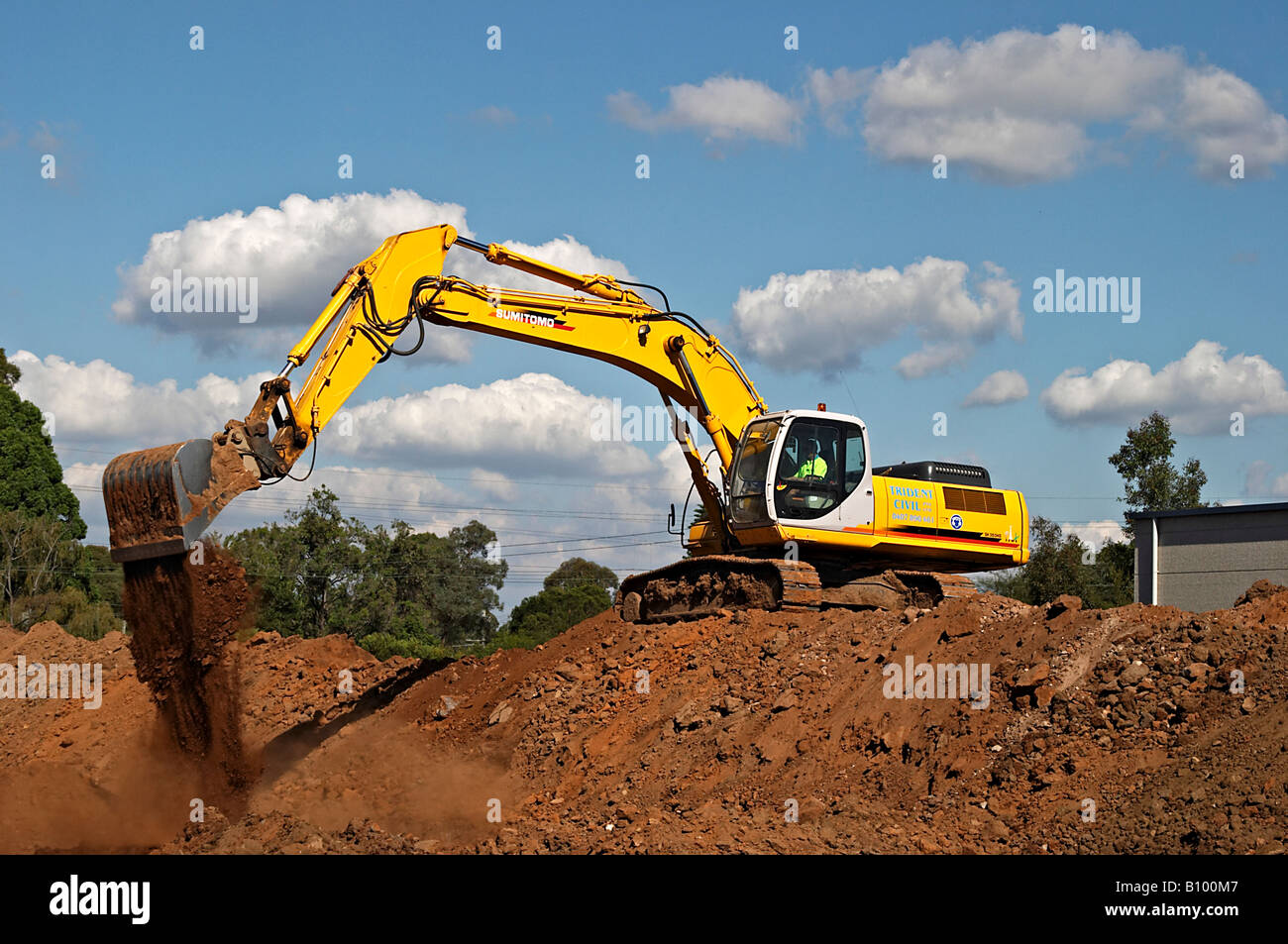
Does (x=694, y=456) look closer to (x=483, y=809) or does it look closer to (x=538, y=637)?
(x=483, y=809)

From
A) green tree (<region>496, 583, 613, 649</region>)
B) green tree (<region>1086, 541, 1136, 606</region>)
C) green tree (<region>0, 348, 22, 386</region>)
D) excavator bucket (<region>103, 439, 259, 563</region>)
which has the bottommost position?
green tree (<region>496, 583, 613, 649</region>)

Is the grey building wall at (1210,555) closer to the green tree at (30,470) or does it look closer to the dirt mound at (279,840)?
the dirt mound at (279,840)

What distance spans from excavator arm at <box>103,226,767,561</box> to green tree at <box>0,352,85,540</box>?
100ft

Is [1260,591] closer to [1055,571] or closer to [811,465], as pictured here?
[811,465]

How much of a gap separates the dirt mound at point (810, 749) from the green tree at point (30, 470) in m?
26.3

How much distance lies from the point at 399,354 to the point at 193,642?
3991mm

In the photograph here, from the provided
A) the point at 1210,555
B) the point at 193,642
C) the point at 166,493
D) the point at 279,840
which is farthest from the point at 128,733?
the point at 1210,555

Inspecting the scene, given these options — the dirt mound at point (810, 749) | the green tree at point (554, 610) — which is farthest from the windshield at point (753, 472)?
the green tree at point (554, 610)

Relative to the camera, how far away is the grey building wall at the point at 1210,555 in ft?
64.9

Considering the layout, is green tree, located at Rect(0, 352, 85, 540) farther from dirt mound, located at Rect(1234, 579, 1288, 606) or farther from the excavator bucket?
dirt mound, located at Rect(1234, 579, 1288, 606)

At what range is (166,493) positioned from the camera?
11.5m

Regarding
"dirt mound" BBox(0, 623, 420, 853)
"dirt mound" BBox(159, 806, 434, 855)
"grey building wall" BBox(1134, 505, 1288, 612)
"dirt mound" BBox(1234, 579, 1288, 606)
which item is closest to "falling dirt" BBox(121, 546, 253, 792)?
"dirt mound" BBox(0, 623, 420, 853)

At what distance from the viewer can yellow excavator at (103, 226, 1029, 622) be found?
45.9 feet
